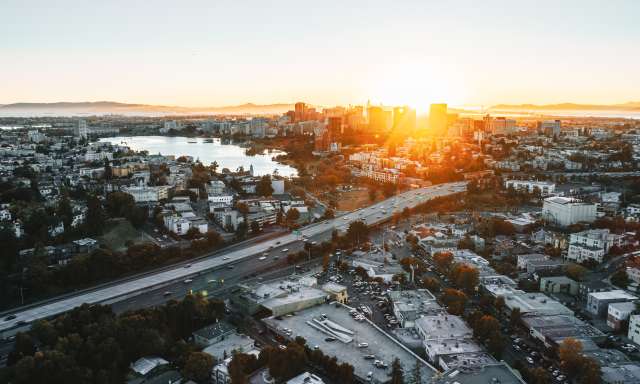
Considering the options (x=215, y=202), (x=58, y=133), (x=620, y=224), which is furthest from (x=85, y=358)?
(x=58, y=133)

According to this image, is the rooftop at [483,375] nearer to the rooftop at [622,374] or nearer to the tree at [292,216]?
the rooftop at [622,374]

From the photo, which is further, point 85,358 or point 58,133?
point 58,133

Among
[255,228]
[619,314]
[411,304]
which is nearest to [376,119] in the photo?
[255,228]

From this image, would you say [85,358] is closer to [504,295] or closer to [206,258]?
[206,258]

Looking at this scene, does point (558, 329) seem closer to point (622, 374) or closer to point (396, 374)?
point (622, 374)

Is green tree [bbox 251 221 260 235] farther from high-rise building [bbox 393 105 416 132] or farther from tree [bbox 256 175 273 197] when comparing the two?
high-rise building [bbox 393 105 416 132]

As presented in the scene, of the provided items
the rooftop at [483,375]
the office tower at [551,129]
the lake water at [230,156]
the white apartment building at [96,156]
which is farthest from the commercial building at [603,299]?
the office tower at [551,129]
